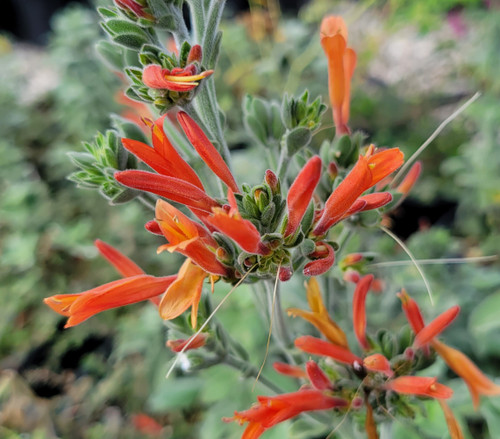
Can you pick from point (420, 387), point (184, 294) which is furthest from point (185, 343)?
point (420, 387)

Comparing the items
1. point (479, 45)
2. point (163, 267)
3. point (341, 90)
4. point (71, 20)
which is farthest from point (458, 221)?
point (71, 20)

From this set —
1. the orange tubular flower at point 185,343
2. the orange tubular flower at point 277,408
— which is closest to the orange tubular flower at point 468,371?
the orange tubular flower at point 277,408

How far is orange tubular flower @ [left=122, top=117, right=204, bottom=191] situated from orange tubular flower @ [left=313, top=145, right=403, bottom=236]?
0.31 feet

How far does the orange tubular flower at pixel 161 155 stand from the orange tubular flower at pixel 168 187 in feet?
0.03

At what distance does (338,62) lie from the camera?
1.27 feet

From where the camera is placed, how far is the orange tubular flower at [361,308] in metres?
0.38

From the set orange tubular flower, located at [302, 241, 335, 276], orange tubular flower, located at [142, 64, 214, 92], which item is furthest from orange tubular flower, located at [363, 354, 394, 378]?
orange tubular flower, located at [142, 64, 214, 92]

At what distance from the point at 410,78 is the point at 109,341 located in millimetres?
1404

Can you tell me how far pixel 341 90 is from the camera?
407mm

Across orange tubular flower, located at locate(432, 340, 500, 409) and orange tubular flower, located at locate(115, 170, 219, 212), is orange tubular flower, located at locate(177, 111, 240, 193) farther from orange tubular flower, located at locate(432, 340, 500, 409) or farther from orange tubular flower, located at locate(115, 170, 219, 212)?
orange tubular flower, located at locate(432, 340, 500, 409)

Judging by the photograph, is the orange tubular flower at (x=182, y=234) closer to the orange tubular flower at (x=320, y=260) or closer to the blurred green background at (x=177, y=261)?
the orange tubular flower at (x=320, y=260)

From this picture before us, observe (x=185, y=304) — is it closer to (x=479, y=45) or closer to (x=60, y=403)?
(x=60, y=403)

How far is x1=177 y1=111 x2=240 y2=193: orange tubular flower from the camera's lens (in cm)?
30

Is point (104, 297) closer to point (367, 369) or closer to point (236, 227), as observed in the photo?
point (236, 227)
